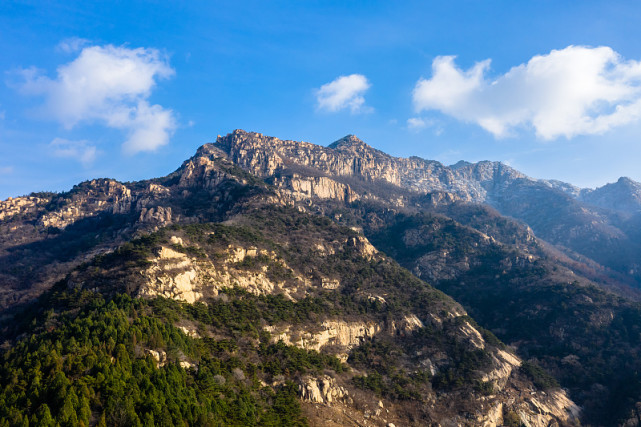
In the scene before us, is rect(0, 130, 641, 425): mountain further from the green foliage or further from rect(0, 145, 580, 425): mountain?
rect(0, 145, 580, 425): mountain

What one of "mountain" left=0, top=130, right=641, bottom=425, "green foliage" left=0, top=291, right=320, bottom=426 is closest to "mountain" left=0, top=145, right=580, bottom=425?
"green foliage" left=0, top=291, right=320, bottom=426

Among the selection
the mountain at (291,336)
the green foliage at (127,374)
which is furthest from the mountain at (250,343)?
the mountain at (291,336)

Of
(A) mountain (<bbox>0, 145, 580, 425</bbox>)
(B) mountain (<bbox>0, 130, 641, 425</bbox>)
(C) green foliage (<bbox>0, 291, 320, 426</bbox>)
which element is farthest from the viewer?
(B) mountain (<bbox>0, 130, 641, 425</bbox>)

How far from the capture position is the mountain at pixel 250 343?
52219 mm

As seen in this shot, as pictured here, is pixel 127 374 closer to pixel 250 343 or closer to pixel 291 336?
pixel 250 343

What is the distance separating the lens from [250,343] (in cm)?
8525

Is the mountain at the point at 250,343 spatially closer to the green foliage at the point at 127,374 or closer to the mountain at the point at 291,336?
the green foliage at the point at 127,374

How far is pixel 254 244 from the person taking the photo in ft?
402

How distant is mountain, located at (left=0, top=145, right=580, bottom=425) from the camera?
52.2 metres

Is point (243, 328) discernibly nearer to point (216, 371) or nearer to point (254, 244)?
point (216, 371)

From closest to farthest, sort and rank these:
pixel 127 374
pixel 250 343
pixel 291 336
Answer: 1. pixel 127 374
2. pixel 250 343
3. pixel 291 336

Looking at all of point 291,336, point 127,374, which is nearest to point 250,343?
point 291,336

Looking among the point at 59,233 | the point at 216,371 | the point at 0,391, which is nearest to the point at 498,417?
the point at 216,371

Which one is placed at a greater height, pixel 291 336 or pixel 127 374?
pixel 127 374
